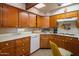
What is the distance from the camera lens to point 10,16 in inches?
101

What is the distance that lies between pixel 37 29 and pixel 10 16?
7.15ft

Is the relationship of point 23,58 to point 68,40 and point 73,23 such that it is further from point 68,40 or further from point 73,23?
point 73,23

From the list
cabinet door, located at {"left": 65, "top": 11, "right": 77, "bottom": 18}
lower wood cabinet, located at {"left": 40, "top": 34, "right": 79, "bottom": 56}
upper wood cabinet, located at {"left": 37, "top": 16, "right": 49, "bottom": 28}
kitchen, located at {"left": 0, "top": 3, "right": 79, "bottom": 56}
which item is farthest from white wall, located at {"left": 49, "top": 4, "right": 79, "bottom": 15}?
lower wood cabinet, located at {"left": 40, "top": 34, "right": 79, "bottom": 56}

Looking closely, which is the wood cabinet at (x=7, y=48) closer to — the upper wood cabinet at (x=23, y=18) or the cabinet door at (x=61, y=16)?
the upper wood cabinet at (x=23, y=18)

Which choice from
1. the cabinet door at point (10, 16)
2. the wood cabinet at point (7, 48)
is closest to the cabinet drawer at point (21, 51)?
the wood cabinet at point (7, 48)

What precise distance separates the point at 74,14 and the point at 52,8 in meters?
1.42

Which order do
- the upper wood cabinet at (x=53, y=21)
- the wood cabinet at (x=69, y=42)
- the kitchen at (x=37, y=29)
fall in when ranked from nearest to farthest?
the kitchen at (x=37, y=29)
the wood cabinet at (x=69, y=42)
the upper wood cabinet at (x=53, y=21)

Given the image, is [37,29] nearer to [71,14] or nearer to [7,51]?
[71,14]

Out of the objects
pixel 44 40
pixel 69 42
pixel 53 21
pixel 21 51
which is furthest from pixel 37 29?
pixel 21 51

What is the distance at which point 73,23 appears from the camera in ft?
12.3

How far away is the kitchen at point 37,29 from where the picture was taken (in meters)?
2.27

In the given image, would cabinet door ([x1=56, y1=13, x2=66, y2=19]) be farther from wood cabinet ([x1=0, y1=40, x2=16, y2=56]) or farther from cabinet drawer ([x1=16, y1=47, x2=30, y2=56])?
wood cabinet ([x1=0, y1=40, x2=16, y2=56])

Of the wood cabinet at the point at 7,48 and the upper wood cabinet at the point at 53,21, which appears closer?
the wood cabinet at the point at 7,48

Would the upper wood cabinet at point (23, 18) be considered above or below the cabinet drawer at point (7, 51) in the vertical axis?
above
